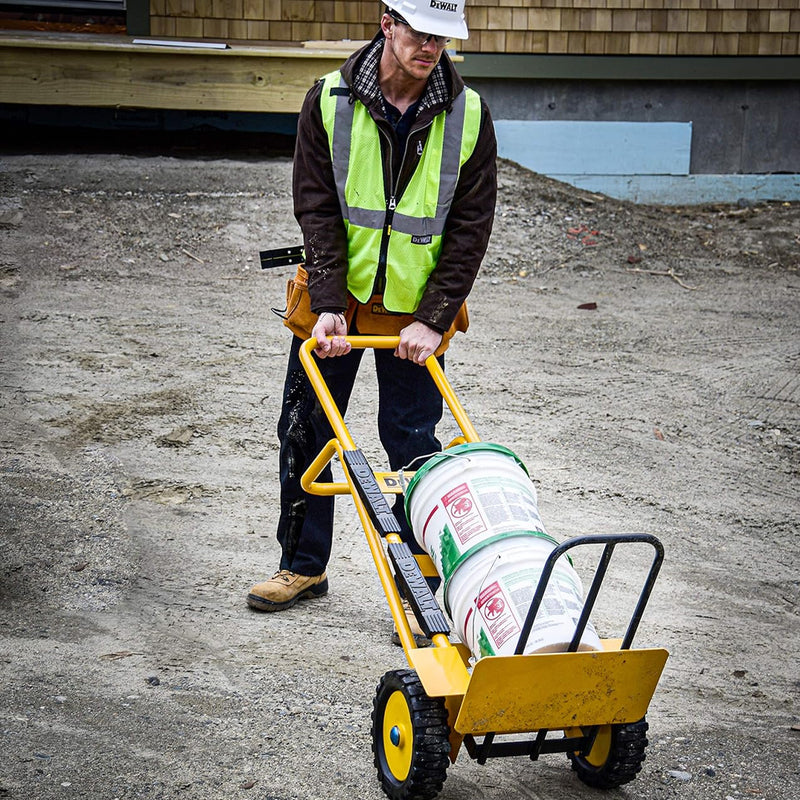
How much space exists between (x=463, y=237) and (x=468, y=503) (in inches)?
42.0

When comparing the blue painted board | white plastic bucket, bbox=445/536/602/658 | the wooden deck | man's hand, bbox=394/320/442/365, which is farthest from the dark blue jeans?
the blue painted board

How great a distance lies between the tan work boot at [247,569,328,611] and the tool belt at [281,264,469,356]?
0.96 metres

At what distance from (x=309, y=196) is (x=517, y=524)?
138 centimetres

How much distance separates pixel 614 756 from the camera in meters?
2.81

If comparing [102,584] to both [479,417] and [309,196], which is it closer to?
[309,196]

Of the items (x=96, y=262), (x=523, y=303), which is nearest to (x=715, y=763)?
(x=523, y=303)

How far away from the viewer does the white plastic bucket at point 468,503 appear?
2838 millimetres

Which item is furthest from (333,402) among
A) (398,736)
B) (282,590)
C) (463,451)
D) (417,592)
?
(398,736)

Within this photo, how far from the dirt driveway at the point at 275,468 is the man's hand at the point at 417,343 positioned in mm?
1084

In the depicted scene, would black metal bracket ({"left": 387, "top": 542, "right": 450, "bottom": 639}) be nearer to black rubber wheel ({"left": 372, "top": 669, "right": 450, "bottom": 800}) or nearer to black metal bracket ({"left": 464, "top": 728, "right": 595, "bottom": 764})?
black rubber wheel ({"left": 372, "top": 669, "right": 450, "bottom": 800})

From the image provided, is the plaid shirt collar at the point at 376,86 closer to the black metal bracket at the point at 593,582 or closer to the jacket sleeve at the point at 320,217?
the jacket sleeve at the point at 320,217

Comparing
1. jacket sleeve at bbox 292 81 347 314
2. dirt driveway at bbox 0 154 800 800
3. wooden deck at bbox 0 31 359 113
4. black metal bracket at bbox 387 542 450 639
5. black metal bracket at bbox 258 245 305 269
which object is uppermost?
wooden deck at bbox 0 31 359 113

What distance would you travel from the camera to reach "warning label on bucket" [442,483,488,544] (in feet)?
9.32

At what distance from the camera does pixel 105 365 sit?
21.8 ft
